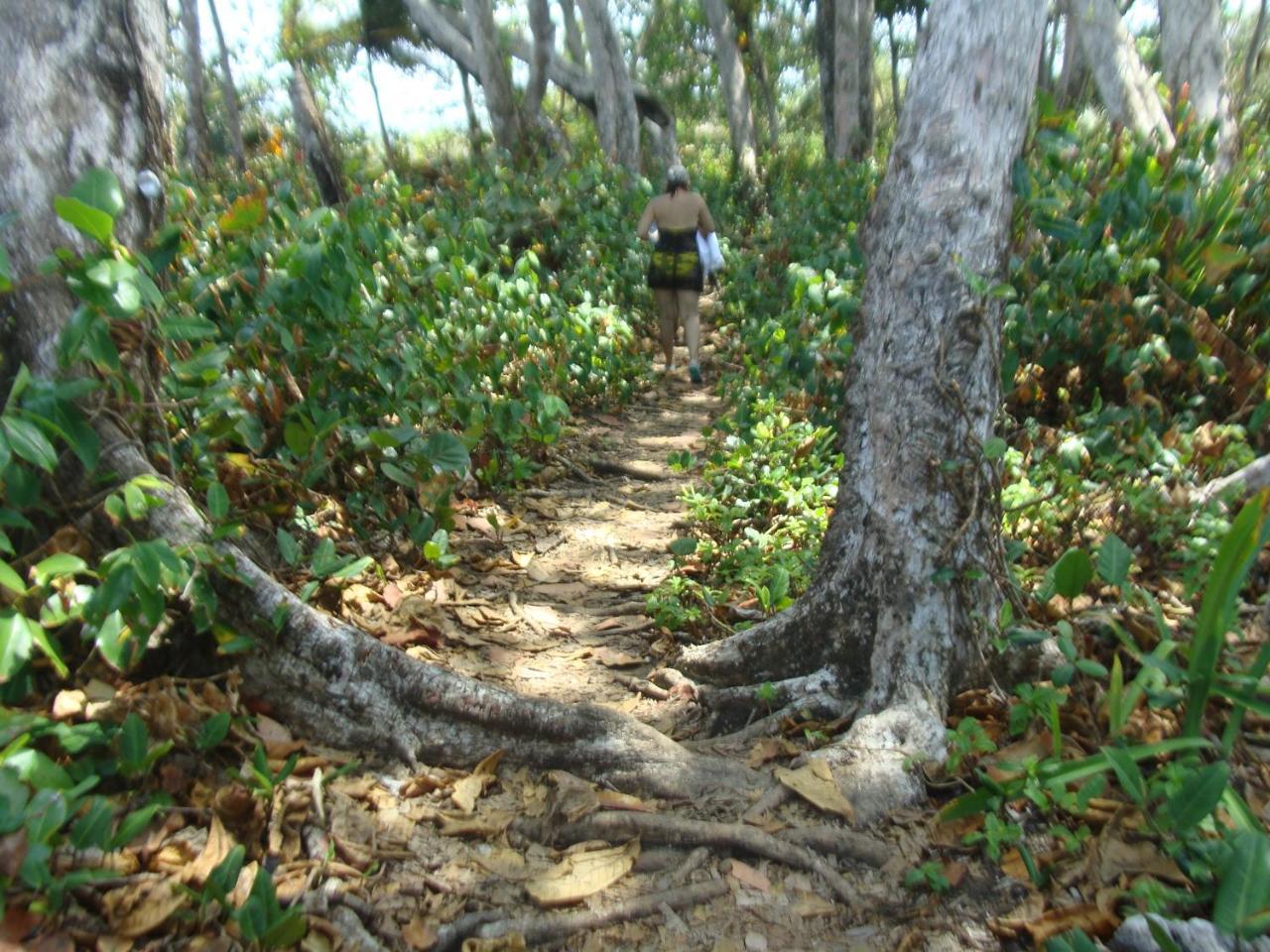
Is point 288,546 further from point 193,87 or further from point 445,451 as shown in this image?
point 193,87

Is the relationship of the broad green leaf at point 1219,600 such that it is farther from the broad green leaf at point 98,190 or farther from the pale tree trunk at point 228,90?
the pale tree trunk at point 228,90

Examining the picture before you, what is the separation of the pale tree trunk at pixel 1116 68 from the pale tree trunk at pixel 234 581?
5.99 metres

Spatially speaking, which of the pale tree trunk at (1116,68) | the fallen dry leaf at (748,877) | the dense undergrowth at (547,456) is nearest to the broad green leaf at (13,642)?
the dense undergrowth at (547,456)

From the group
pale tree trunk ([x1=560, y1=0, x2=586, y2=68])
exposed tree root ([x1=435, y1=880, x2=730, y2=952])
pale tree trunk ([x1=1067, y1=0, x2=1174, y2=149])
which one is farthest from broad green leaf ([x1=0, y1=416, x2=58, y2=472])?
pale tree trunk ([x1=560, y1=0, x2=586, y2=68])

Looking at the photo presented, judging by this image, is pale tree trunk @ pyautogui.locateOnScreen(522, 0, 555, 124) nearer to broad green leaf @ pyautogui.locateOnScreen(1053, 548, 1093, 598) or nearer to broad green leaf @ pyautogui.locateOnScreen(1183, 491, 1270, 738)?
broad green leaf @ pyautogui.locateOnScreen(1053, 548, 1093, 598)

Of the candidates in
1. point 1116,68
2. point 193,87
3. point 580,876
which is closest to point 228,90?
point 193,87

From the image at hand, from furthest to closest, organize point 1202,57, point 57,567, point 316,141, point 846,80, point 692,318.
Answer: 1. point 846,80
2. point 692,318
3. point 1202,57
4. point 316,141
5. point 57,567

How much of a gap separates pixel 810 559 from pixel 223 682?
2.32 metres

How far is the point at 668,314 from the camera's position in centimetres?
917

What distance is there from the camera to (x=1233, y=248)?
464 cm

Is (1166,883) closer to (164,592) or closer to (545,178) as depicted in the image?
(164,592)

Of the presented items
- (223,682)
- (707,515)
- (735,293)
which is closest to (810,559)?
(707,515)

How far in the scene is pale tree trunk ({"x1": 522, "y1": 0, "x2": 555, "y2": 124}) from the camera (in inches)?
548

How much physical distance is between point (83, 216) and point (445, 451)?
1942mm
